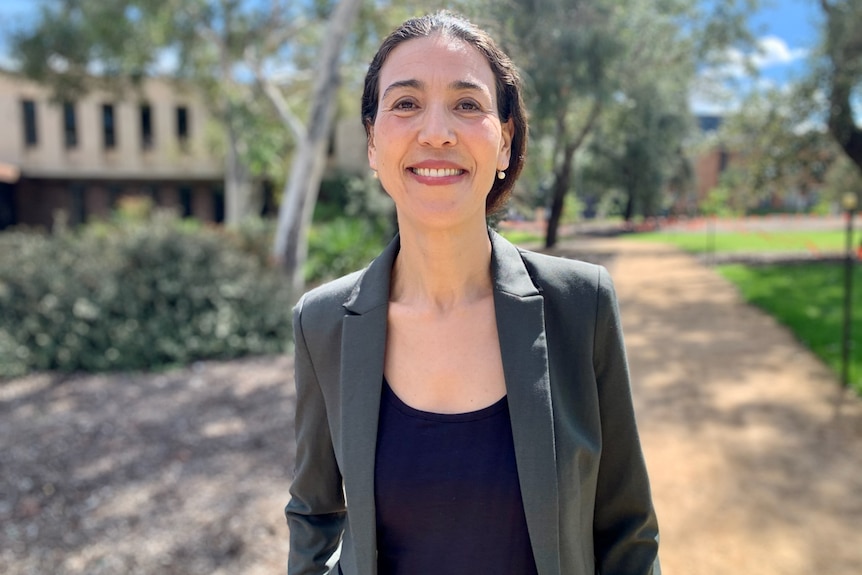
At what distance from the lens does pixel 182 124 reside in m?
27.3

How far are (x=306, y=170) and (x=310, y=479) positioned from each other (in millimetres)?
7799

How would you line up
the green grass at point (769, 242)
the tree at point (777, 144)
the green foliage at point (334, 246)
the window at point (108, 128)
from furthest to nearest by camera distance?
the window at point (108, 128)
the green grass at point (769, 242)
the tree at point (777, 144)
the green foliage at point (334, 246)

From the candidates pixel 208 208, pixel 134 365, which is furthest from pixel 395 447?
pixel 208 208

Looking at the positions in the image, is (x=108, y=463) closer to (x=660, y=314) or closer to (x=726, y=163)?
(x=660, y=314)

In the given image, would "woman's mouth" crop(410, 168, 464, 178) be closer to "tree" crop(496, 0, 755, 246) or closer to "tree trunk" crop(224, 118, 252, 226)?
"tree" crop(496, 0, 755, 246)

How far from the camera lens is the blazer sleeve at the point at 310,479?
5.22 feet

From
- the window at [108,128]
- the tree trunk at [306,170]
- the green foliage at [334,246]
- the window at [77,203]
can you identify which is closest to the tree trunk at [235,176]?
the green foliage at [334,246]

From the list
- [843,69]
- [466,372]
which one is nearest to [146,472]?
[466,372]

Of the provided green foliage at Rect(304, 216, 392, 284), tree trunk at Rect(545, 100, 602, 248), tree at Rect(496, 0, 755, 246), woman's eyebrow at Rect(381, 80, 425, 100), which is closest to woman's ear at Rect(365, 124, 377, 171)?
woman's eyebrow at Rect(381, 80, 425, 100)

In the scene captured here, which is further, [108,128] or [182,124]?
[182,124]

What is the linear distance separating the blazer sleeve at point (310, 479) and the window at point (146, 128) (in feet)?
93.2

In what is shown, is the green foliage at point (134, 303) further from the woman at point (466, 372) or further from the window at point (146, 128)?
the window at point (146, 128)

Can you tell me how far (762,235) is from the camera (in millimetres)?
22328

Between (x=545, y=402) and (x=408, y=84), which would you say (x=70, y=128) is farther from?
(x=545, y=402)
